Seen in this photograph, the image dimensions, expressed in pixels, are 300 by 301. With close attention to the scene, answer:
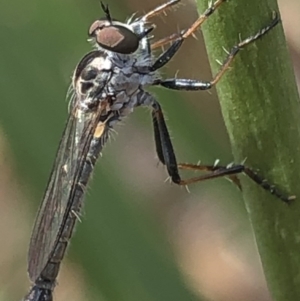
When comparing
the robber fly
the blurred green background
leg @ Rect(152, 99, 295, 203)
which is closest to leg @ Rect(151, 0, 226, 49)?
the robber fly

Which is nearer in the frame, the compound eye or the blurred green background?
the compound eye

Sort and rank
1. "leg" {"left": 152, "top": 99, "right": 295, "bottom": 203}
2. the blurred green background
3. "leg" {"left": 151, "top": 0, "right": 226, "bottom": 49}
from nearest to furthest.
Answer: "leg" {"left": 151, "top": 0, "right": 226, "bottom": 49}, "leg" {"left": 152, "top": 99, "right": 295, "bottom": 203}, the blurred green background

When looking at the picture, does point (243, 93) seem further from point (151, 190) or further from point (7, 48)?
→ point (151, 190)

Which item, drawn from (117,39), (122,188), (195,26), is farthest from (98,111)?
(122,188)

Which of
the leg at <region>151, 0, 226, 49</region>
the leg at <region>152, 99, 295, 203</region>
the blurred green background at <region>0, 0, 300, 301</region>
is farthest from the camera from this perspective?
the blurred green background at <region>0, 0, 300, 301</region>

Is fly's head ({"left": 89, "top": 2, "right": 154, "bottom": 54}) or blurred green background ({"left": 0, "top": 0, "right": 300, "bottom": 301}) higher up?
fly's head ({"left": 89, "top": 2, "right": 154, "bottom": 54})

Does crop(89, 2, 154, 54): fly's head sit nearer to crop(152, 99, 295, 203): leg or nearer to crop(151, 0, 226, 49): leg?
crop(151, 0, 226, 49): leg

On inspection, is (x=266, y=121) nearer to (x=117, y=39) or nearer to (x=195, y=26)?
(x=195, y=26)

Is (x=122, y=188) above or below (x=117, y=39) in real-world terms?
below
